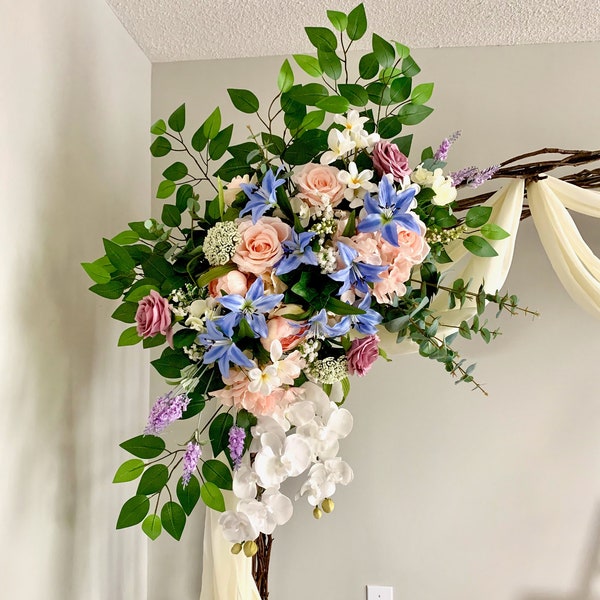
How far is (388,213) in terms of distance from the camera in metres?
1.04

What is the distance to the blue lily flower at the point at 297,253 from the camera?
104 cm

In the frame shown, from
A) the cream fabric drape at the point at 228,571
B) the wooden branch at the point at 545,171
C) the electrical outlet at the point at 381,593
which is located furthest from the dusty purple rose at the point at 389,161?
the electrical outlet at the point at 381,593

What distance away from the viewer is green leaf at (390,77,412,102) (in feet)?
3.80

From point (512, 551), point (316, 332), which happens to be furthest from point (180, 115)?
point (512, 551)

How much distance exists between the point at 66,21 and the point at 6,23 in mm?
230

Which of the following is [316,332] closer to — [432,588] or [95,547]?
[95,547]

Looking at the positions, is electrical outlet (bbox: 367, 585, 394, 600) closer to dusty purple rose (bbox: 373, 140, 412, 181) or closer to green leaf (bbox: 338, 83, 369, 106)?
dusty purple rose (bbox: 373, 140, 412, 181)

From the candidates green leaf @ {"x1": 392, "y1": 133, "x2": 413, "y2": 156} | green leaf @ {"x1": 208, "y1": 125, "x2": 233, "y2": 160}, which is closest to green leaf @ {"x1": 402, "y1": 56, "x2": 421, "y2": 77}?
green leaf @ {"x1": 392, "y1": 133, "x2": 413, "y2": 156}

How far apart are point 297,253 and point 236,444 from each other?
356mm

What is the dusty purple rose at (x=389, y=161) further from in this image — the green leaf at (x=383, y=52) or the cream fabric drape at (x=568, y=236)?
the cream fabric drape at (x=568, y=236)

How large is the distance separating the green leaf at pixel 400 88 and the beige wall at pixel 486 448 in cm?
55

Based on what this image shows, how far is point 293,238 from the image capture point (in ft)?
3.46

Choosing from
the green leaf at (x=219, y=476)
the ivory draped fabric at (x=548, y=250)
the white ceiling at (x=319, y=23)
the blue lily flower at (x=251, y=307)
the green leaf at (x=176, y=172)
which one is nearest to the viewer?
the blue lily flower at (x=251, y=307)

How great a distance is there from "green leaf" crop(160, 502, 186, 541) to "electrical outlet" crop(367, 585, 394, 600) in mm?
758
